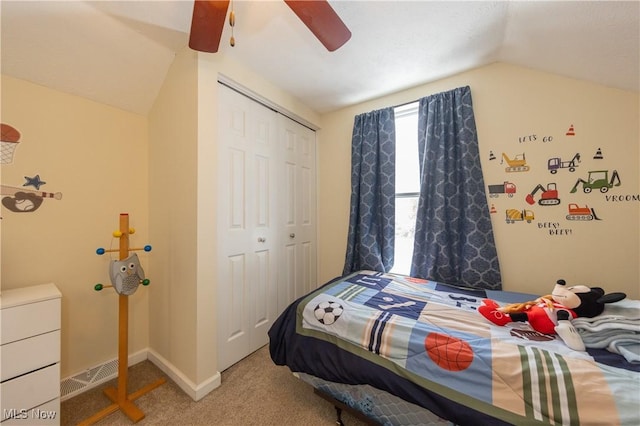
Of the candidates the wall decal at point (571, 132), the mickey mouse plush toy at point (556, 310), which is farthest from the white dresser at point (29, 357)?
the wall decal at point (571, 132)

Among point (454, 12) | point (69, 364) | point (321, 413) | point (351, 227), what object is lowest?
point (321, 413)

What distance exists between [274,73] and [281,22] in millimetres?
513

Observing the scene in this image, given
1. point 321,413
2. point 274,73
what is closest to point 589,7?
point 274,73

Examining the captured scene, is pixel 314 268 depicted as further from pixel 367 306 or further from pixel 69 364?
pixel 69 364

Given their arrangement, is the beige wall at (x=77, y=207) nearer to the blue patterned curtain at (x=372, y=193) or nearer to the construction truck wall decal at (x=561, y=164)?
the blue patterned curtain at (x=372, y=193)

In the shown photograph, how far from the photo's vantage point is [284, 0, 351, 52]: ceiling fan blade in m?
0.93

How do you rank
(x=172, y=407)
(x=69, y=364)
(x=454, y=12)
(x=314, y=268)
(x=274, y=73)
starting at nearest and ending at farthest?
(x=454, y=12) → (x=172, y=407) → (x=69, y=364) → (x=274, y=73) → (x=314, y=268)

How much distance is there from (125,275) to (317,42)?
199 cm

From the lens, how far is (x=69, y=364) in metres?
1.59

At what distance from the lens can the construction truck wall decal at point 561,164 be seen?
151cm

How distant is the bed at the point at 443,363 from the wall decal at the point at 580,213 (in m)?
0.62

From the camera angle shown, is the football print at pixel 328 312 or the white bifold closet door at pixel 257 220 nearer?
the football print at pixel 328 312

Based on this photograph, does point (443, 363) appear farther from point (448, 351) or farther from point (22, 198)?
point (22, 198)

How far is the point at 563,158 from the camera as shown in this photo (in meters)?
1.54
